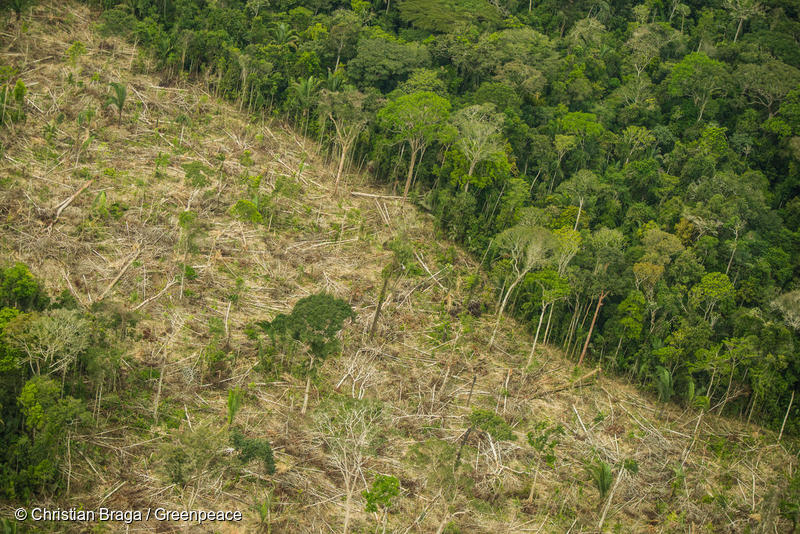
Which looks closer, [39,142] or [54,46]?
[39,142]

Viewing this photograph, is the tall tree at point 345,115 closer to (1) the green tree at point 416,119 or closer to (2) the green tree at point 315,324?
(1) the green tree at point 416,119

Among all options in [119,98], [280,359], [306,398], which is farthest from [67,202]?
[306,398]

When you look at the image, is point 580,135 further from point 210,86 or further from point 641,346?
point 210,86

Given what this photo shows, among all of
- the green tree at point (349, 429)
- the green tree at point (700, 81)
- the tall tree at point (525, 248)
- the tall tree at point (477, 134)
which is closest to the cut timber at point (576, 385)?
the tall tree at point (525, 248)

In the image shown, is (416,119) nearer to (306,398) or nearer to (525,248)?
(525,248)

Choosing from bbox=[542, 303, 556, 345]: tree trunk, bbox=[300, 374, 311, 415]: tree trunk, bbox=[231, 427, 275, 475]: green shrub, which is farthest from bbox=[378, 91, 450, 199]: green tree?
bbox=[231, 427, 275, 475]: green shrub

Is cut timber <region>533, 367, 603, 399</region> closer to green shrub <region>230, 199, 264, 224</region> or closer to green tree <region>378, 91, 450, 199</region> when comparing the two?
green tree <region>378, 91, 450, 199</region>

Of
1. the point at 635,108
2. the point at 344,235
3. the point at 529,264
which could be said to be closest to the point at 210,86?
the point at 344,235
